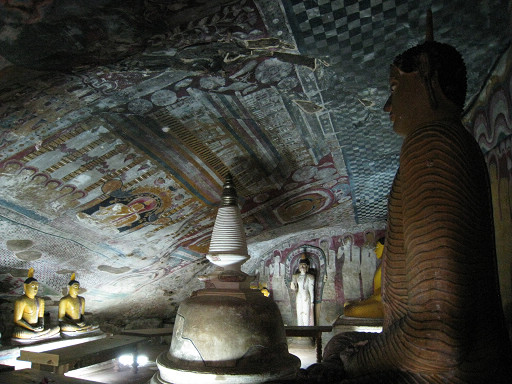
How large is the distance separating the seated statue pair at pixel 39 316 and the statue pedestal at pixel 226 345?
4.10 m

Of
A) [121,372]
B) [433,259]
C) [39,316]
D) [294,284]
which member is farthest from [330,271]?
[433,259]

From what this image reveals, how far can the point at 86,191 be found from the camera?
16.4ft

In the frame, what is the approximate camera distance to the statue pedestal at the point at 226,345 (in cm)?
320

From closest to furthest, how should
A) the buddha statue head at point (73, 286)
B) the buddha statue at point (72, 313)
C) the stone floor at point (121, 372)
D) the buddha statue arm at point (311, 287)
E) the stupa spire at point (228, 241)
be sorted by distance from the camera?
the stupa spire at point (228, 241), the stone floor at point (121, 372), the buddha statue head at point (73, 286), the buddha statue at point (72, 313), the buddha statue arm at point (311, 287)

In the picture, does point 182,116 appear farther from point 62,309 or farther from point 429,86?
point 62,309

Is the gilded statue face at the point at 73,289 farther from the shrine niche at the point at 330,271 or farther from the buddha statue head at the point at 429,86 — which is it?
the buddha statue head at the point at 429,86

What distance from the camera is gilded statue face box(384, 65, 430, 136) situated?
6.61 feet

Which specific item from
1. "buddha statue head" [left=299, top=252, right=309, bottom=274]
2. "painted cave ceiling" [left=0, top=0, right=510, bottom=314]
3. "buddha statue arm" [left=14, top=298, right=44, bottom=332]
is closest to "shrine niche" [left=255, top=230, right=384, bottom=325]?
"buddha statue head" [left=299, top=252, right=309, bottom=274]

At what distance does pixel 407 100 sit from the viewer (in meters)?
2.09

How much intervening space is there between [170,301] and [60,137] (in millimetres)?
6419

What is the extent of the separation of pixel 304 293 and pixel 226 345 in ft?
20.3

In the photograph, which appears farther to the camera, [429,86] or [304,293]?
[304,293]

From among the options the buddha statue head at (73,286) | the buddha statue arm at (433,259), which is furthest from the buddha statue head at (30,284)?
the buddha statue arm at (433,259)

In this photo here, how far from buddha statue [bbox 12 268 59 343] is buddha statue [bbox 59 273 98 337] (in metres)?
0.38
